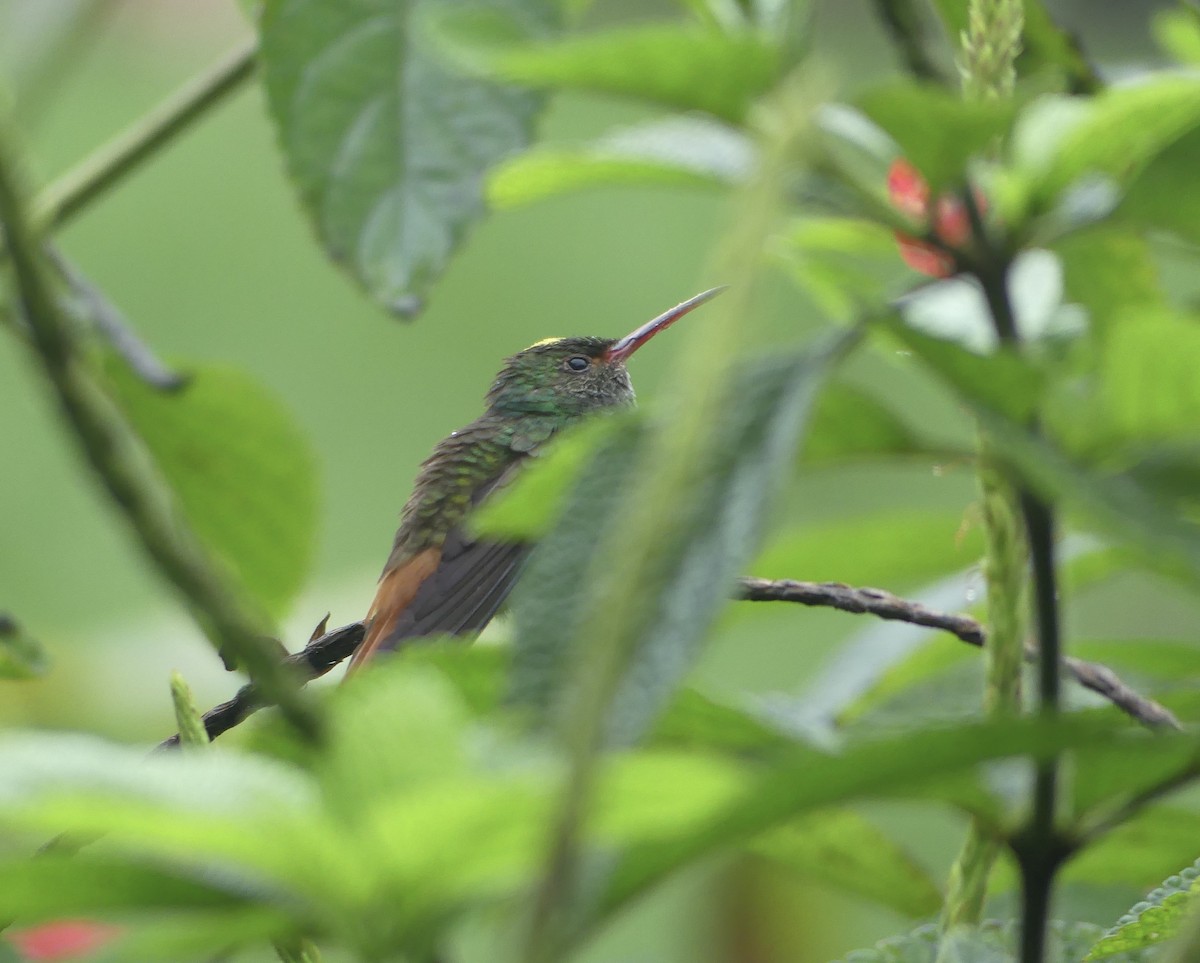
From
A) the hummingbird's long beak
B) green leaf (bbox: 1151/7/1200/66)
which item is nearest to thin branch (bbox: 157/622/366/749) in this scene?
green leaf (bbox: 1151/7/1200/66)

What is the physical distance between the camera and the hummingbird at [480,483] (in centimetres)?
205

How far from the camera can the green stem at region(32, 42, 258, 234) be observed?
0.89 m

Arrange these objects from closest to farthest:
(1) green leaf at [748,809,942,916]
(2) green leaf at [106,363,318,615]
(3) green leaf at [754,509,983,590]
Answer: (1) green leaf at [748,809,942,916] < (3) green leaf at [754,509,983,590] < (2) green leaf at [106,363,318,615]

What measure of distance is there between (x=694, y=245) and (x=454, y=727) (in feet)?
27.8

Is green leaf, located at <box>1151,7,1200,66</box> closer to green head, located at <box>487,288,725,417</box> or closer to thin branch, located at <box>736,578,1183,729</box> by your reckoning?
thin branch, located at <box>736,578,1183,729</box>

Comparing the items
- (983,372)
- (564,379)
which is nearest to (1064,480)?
(983,372)

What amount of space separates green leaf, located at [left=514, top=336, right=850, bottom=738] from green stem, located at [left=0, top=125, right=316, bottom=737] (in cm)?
8

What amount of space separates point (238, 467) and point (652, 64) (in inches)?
27.2

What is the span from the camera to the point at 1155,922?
54 cm

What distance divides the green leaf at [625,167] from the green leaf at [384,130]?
0.14 m

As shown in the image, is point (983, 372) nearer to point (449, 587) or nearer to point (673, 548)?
point (673, 548)

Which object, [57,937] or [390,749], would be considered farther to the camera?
[57,937]

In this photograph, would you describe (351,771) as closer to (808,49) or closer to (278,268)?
(808,49)

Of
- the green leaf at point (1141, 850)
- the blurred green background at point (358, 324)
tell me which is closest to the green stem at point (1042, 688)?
the green leaf at point (1141, 850)
